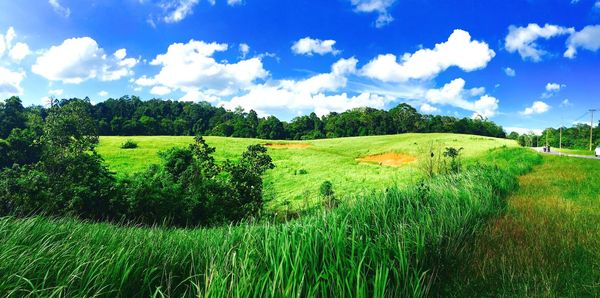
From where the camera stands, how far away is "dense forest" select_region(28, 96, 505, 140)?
300 ft

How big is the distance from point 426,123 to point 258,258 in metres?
111

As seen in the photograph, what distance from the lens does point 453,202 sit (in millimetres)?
7363

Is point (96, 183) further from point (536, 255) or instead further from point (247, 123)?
point (247, 123)

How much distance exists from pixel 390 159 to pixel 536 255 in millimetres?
44119

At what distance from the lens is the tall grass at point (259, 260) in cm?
365

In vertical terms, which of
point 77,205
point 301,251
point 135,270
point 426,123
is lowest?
point 77,205

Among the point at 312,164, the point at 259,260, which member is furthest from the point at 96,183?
the point at 312,164

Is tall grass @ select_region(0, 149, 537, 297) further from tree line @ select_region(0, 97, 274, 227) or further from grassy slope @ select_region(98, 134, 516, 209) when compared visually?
grassy slope @ select_region(98, 134, 516, 209)

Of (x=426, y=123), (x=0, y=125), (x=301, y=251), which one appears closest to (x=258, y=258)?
(x=301, y=251)

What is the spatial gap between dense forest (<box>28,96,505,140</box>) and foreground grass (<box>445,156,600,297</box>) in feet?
293

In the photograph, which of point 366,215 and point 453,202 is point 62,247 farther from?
point 453,202

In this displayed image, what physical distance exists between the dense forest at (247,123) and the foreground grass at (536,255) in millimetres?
89242

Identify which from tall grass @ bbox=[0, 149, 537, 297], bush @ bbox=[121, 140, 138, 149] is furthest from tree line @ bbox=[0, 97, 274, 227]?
bush @ bbox=[121, 140, 138, 149]

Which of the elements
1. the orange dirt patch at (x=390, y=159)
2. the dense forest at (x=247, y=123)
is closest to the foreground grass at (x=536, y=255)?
the orange dirt patch at (x=390, y=159)
